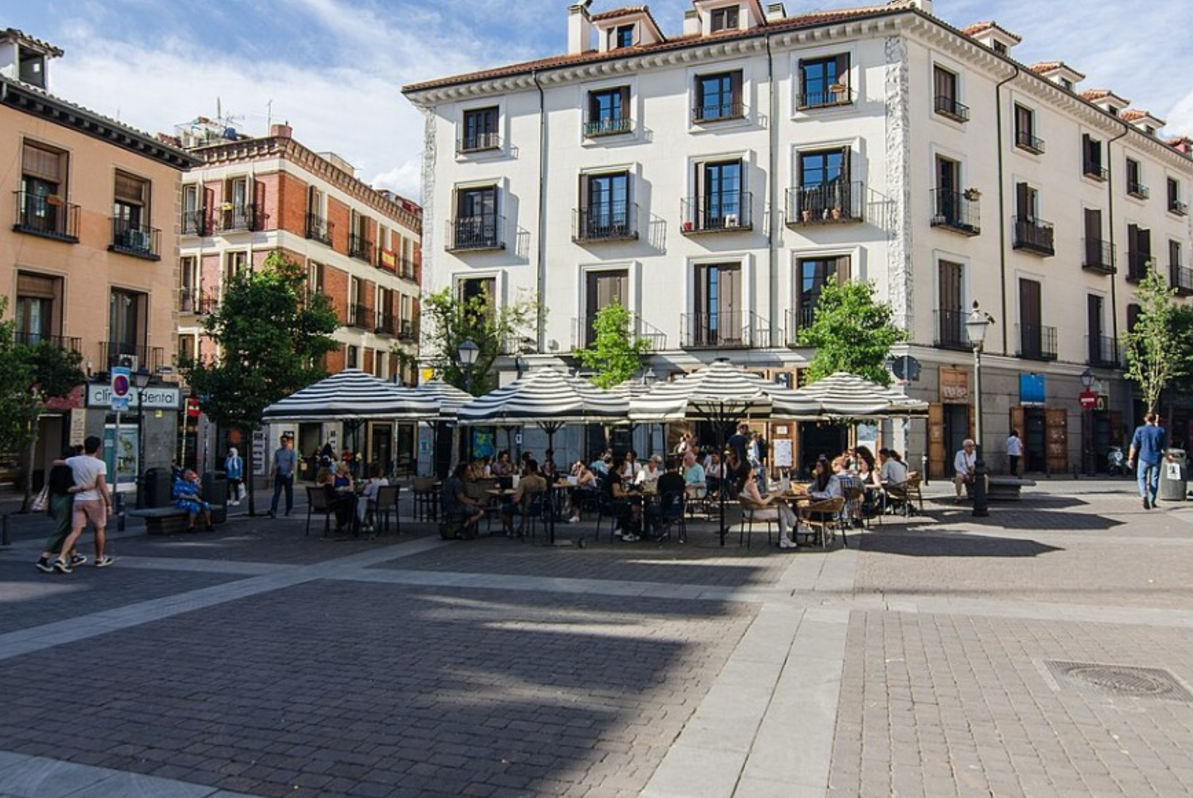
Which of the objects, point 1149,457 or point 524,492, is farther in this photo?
point 1149,457

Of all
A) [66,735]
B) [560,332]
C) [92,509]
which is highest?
[560,332]

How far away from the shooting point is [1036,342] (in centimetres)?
2962

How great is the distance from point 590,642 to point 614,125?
81.3ft

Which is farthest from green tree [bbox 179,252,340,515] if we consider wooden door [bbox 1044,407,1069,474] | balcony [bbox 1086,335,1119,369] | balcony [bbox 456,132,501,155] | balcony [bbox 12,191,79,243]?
balcony [bbox 1086,335,1119,369]

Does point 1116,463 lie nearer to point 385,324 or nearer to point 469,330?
point 469,330

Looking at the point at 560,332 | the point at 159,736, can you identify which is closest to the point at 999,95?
the point at 560,332

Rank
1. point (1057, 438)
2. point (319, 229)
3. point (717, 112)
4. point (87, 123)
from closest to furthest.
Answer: point (87, 123) → point (717, 112) → point (1057, 438) → point (319, 229)

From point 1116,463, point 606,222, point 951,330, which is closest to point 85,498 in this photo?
point 606,222

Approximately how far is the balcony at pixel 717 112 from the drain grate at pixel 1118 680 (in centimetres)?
2403

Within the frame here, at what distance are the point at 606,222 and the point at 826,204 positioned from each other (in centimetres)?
725

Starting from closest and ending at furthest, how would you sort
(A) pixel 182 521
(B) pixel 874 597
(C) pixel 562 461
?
(B) pixel 874 597 < (A) pixel 182 521 < (C) pixel 562 461

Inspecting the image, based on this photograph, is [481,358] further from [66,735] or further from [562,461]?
[66,735]

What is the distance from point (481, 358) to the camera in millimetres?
27109

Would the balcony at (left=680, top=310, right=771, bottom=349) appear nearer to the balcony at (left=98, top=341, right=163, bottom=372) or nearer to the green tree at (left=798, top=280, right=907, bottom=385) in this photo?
the green tree at (left=798, top=280, right=907, bottom=385)
